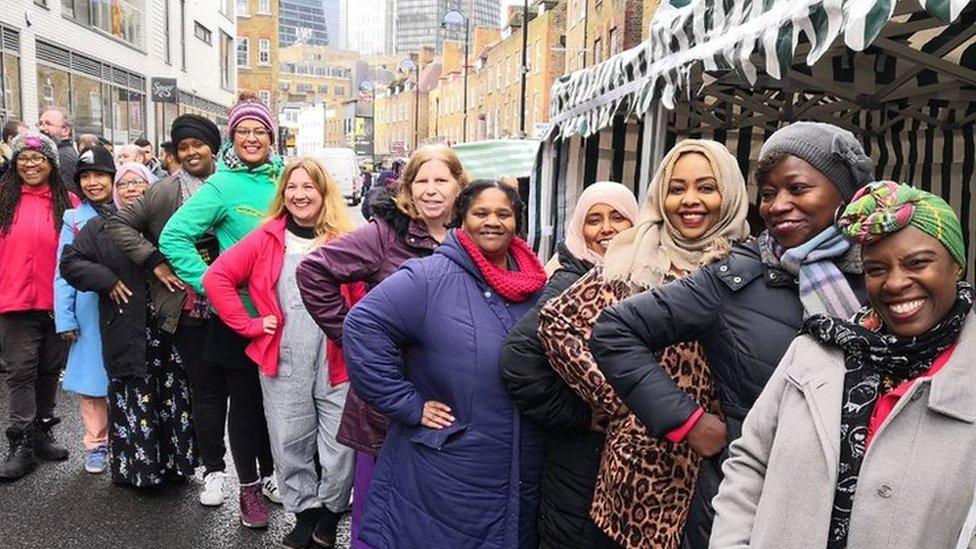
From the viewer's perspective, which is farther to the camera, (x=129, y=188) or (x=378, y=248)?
(x=129, y=188)

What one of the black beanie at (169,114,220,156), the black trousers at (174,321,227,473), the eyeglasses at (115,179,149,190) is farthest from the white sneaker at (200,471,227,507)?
the black beanie at (169,114,220,156)

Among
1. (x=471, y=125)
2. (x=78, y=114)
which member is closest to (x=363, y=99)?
(x=471, y=125)

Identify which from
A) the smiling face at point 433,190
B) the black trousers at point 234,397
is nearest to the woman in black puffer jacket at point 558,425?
the smiling face at point 433,190

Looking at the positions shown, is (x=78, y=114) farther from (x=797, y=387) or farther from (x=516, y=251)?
(x=797, y=387)

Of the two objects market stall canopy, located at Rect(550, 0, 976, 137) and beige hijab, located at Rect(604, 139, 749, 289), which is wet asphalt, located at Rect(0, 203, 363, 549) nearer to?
beige hijab, located at Rect(604, 139, 749, 289)

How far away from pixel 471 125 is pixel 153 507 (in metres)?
55.4

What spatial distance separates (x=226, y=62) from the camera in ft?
126

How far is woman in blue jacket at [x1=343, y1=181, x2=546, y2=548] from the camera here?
274cm

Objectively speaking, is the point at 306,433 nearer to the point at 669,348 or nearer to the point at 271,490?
the point at 271,490

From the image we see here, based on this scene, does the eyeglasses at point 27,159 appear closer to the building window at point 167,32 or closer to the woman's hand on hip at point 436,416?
the woman's hand on hip at point 436,416

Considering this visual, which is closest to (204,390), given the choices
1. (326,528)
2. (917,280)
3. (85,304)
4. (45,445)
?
(326,528)

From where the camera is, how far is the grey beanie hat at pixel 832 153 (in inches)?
79.0

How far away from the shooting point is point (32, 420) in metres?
5.03

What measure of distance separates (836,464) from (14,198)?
5.14m
